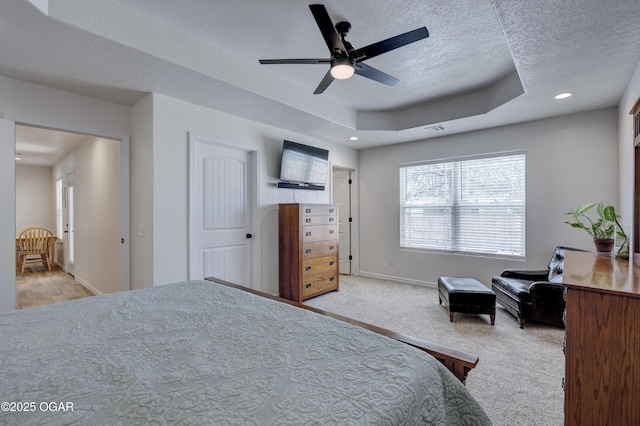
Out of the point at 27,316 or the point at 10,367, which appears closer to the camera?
the point at 10,367

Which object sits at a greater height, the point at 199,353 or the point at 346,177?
the point at 346,177

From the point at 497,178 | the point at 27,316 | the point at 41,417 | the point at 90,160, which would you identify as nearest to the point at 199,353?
the point at 41,417

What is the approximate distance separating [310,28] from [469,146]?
10.5 feet

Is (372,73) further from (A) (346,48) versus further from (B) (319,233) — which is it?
(B) (319,233)

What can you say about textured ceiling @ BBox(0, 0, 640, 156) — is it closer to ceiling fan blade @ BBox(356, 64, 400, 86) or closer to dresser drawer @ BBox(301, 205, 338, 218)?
ceiling fan blade @ BBox(356, 64, 400, 86)

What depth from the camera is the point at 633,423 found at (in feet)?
4.43

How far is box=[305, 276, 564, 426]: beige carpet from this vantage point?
1.89 meters

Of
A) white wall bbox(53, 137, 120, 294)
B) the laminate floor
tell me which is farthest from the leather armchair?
the laminate floor

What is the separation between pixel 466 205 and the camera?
14.9ft

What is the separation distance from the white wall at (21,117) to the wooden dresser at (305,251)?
237 centimetres

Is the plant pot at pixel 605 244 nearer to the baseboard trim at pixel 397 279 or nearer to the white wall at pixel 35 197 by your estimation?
the baseboard trim at pixel 397 279

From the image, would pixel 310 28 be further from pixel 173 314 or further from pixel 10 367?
pixel 10 367

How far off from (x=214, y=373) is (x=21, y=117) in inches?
127

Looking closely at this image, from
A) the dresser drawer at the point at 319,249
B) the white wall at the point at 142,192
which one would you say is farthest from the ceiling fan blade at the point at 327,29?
the dresser drawer at the point at 319,249
